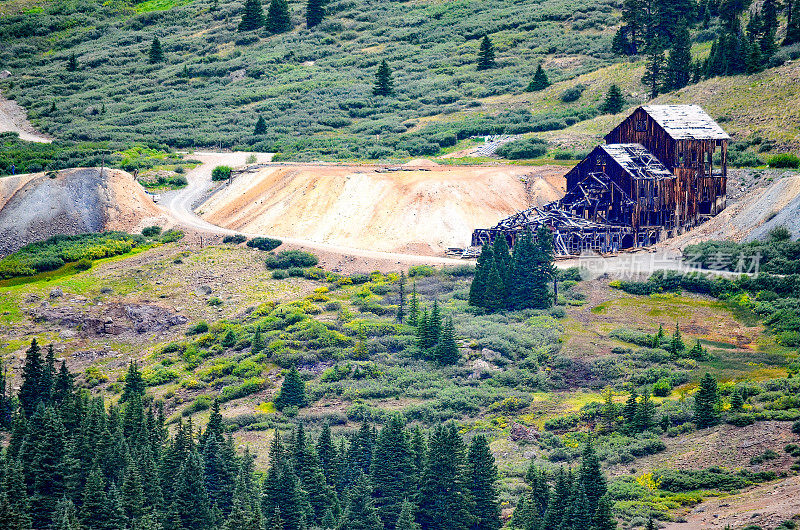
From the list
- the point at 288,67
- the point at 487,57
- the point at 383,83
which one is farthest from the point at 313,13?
the point at 487,57

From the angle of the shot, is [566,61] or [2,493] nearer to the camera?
[2,493]

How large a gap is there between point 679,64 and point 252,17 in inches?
2611

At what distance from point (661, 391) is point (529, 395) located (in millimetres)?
7011

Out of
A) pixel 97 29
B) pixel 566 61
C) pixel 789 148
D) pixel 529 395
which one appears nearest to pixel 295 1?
pixel 97 29

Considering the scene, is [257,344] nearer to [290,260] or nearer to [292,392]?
[292,392]

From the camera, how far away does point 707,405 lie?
56312 millimetres

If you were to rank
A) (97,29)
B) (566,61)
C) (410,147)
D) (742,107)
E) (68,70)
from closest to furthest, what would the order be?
(742,107) → (410,147) → (566,61) → (68,70) → (97,29)

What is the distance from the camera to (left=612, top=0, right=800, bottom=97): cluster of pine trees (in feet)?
329

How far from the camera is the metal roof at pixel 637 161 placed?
84.9m

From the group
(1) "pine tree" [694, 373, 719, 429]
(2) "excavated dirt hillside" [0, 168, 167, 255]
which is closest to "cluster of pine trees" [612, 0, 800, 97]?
(2) "excavated dirt hillside" [0, 168, 167, 255]

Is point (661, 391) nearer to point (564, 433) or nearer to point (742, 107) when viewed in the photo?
point (564, 433)

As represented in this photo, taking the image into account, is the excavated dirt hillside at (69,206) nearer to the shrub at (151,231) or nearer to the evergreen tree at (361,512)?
the shrub at (151,231)

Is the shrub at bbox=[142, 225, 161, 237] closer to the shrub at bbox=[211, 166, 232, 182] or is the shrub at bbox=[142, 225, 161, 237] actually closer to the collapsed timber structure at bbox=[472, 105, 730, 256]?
the shrub at bbox=[211, 166, 232, 182]

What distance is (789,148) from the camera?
89.0m
